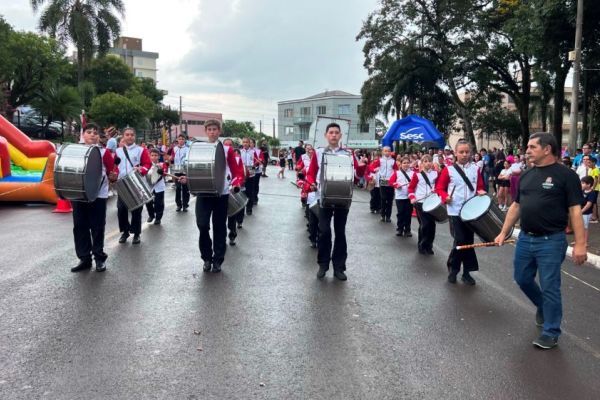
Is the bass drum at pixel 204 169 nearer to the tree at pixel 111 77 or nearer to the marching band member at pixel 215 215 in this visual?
the marching band member at pixel 215 215

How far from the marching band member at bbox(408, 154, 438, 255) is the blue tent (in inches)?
472

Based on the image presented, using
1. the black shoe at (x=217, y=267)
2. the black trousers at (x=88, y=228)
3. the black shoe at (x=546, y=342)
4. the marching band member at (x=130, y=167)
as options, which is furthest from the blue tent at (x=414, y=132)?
the black shoe at (x=546, y=342)

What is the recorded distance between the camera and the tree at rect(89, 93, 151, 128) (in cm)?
3572

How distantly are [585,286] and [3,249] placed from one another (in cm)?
831

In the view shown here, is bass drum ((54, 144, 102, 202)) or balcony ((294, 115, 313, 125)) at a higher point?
balcony ((294, 115, 313, 125))

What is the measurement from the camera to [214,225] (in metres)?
7.19

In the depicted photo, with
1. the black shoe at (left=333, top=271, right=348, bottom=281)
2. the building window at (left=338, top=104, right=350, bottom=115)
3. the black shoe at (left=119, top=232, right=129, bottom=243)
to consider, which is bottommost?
the black shoe at (left=333, top=271, right=348, bottom=281)

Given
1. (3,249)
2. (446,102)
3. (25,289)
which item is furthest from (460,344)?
(446,102)

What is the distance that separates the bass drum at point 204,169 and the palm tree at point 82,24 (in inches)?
1248

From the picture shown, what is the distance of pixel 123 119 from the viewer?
36500 mm

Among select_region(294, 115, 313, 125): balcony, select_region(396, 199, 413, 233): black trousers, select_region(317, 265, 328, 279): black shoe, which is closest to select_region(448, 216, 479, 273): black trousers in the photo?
select_region(317, 265, 328, 279): black shoe

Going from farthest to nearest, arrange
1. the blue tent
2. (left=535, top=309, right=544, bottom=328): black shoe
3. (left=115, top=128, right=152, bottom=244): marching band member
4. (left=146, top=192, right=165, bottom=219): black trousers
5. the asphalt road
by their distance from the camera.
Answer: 1. the blue tent
2. (left=146, top=192, right=165, bottom=219): black trousers
3. (left=115, top=128, right=152, bottom=244): marching band member
4. (left=535, top=309, right=544, bottom=328): black shoe
5. the asphalt road

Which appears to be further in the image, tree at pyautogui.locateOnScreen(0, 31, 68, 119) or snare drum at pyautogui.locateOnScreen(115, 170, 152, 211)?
tree at pyautogui.locateOnScreen(0, 31, 68, 119)

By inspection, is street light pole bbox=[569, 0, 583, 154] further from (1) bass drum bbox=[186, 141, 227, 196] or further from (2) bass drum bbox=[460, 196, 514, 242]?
(1) bass drum bbox=[186, 141, 227, 196]
